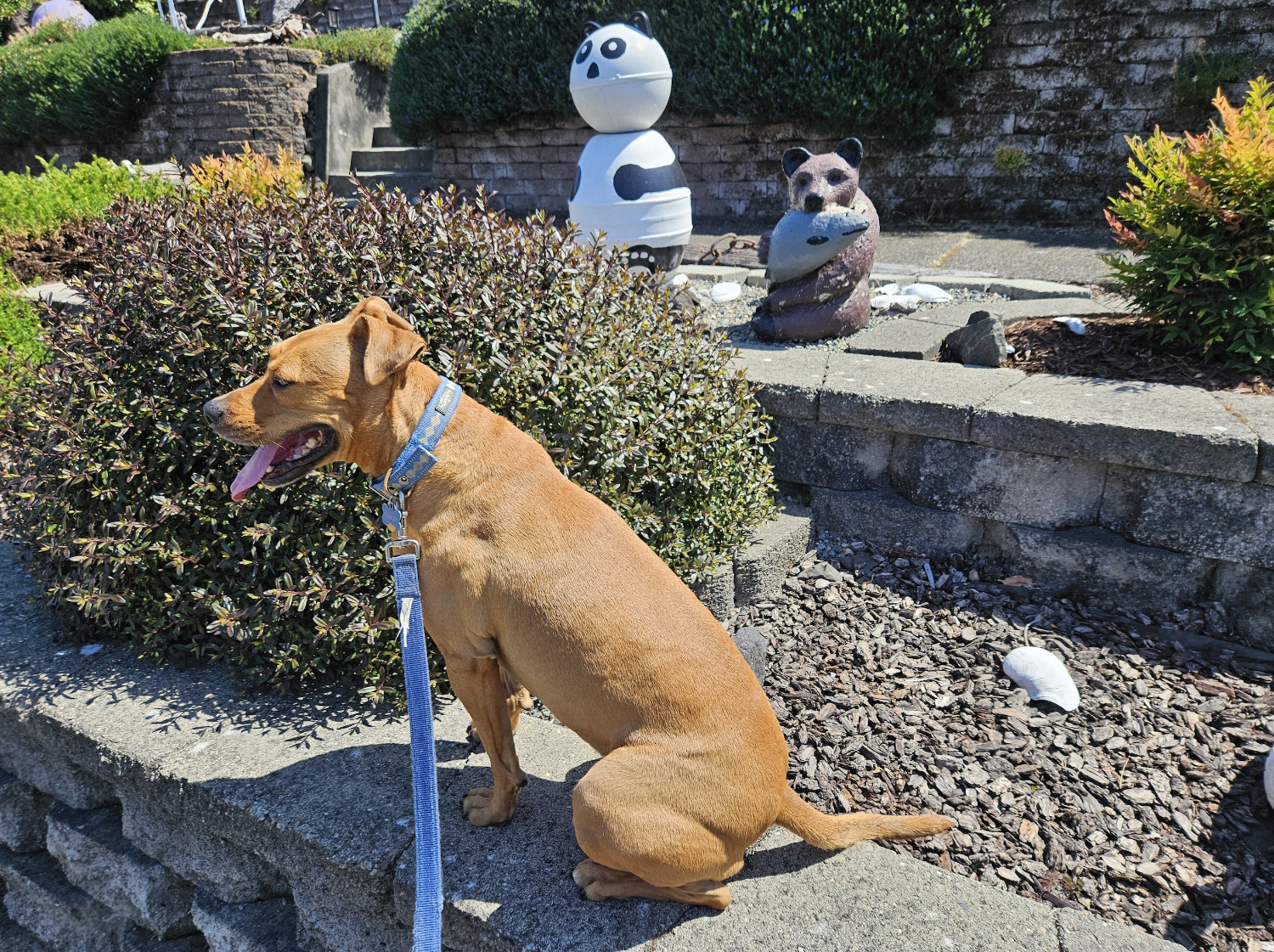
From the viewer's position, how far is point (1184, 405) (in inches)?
146

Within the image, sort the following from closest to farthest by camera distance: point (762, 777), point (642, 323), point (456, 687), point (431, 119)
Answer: point (762, 777)
point (456, 687)
point (642, 323)
point (431, 119)

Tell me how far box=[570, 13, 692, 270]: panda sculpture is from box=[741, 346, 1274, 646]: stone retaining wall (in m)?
2.14

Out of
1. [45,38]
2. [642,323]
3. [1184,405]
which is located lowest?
[1184,405]

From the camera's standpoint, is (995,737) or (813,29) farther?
(813,29)

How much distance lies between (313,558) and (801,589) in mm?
2317

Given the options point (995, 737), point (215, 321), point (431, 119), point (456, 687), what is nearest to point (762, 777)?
point (456, 687)

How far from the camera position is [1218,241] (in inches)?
159

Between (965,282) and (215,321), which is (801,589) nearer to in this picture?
(215,321)

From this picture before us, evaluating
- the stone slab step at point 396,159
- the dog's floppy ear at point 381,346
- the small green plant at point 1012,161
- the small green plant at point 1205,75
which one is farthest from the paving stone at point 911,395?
the stone slab step at point 396,159

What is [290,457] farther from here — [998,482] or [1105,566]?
[1105,566]

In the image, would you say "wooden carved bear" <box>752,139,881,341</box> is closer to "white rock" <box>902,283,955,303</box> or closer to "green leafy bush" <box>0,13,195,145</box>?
"white rock" <box>902,283,955,303</box>

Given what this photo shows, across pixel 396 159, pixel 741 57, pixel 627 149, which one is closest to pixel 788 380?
pixel 627 149

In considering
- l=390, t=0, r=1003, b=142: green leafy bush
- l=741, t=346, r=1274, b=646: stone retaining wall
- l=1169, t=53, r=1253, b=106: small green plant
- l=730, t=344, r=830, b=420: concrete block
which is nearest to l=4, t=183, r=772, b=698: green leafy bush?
l=730, t=344, r=830, b=420: concrete block

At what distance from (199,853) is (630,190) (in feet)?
16.6
